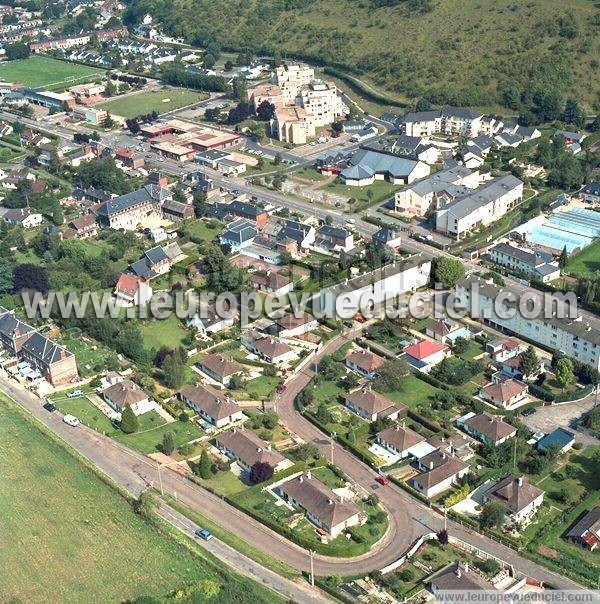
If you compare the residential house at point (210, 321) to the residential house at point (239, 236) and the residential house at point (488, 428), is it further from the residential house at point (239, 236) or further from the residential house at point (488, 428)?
the residential house at point (488, 428)

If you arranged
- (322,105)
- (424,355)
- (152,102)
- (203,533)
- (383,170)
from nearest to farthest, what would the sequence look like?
(203,533), (424,355), (383,170), (322,105), (152,102)

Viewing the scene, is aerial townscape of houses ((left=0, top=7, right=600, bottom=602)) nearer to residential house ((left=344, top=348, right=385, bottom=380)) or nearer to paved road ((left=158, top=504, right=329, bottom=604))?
residential house ((left=344, top=348, right=385, bottom=380))

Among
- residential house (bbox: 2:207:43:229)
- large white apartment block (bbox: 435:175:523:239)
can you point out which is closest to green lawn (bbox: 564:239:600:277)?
large white apartment block (bbox: 435:175:523:239)

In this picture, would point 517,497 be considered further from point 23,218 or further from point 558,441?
point 23,218

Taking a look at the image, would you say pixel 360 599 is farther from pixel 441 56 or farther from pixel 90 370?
pixel 441 56

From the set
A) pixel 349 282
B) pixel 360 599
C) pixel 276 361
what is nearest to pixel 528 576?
pixel 360 599

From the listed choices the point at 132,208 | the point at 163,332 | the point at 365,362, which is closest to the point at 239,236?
the point at 132,208
